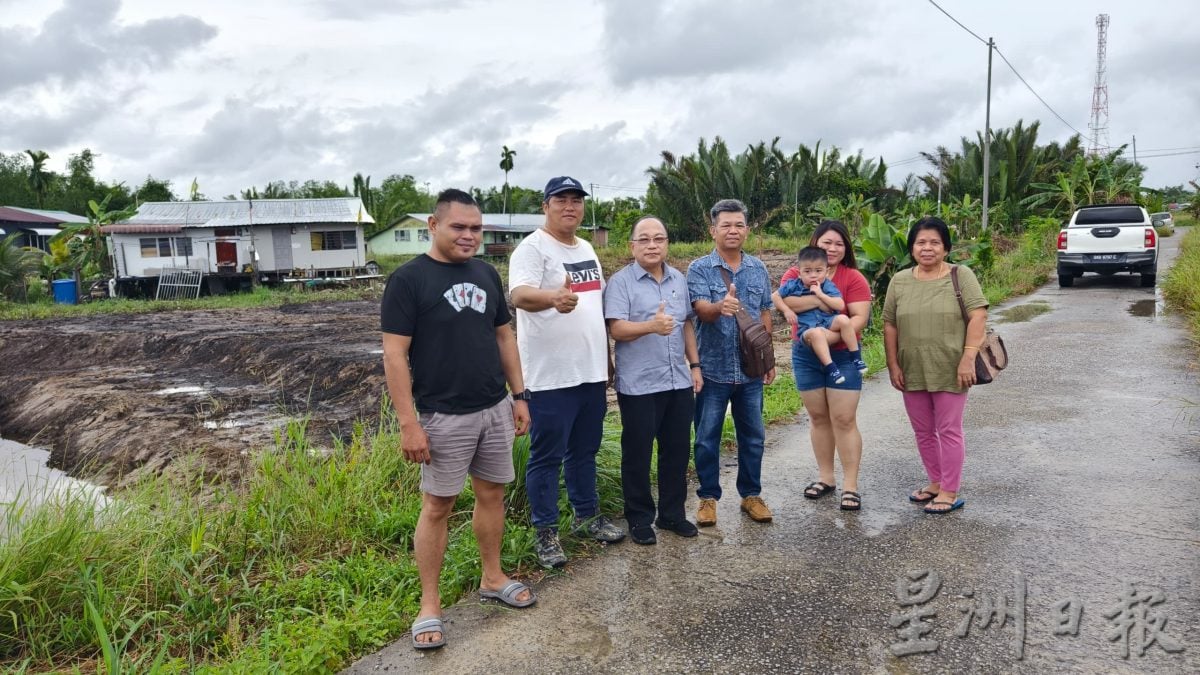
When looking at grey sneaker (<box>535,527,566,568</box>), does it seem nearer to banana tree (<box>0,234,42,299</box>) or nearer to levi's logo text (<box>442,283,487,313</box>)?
levi's logo text (<box>442,283,487,313</box>)

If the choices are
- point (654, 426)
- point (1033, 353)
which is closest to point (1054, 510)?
point (654, 426)

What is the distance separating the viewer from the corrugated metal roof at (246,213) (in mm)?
30125

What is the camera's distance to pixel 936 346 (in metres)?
4.35

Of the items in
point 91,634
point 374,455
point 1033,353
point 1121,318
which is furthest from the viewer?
point 1121,318

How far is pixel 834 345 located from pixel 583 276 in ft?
4.95

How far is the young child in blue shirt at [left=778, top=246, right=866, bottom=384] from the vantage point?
4.36m

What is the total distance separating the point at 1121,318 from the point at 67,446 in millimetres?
14242

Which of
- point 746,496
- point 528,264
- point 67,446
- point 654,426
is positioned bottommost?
point 67,446

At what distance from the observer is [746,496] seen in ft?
14.9

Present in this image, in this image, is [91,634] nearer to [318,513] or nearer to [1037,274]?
[318,513]

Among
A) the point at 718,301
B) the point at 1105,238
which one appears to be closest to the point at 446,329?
the point at 718,301

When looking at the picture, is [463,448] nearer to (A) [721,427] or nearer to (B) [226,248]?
(A) [721,427]

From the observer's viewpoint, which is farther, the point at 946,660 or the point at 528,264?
the point at 528,264

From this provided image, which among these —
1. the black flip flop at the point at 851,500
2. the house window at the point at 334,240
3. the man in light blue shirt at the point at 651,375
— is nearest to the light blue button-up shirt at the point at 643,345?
the man in light blue shirt at the point at 651,375
